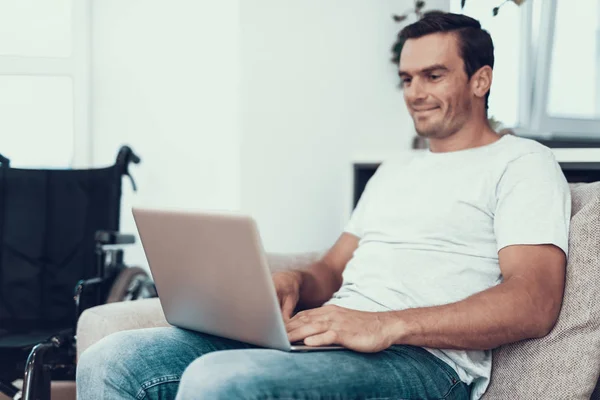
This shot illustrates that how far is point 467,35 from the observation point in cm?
183

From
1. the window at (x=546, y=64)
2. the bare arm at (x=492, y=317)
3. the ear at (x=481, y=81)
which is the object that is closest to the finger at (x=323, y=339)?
the bare arm at (x=492, y=317)

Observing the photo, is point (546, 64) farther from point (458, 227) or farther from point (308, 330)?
point (308, 330)

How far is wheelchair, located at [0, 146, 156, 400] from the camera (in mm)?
2455

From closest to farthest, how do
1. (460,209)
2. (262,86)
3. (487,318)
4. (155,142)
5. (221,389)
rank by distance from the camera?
(221,389), (487,318), (460,209), (262,86), (155,142)

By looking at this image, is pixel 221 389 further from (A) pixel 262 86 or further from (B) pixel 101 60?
(B) pixel 101 60

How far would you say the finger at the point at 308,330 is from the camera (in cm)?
135

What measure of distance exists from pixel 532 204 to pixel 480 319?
269mm

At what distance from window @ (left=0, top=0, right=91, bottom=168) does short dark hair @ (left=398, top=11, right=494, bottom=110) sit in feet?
5.95

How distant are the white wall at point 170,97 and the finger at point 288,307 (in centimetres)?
112

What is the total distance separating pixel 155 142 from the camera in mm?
3088

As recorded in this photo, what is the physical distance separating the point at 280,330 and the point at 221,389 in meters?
0.14

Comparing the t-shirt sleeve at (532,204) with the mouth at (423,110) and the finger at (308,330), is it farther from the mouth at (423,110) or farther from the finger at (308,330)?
the finger at (308,330)

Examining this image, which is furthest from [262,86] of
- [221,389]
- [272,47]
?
[221,389]

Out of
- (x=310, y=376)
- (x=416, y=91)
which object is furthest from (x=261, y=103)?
(x=310, y=376)
